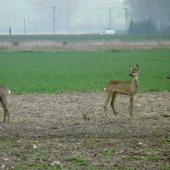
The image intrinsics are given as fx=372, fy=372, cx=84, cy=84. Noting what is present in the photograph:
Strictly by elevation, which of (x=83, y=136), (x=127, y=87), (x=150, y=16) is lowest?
(x=83, y=136)

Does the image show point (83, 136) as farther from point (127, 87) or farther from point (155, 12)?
point (155, 12)

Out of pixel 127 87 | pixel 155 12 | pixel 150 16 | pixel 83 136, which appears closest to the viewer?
pixel 83 136

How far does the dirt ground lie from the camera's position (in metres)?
7.66

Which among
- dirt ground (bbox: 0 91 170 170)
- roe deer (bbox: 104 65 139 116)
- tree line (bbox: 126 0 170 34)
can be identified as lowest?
dirt ground (bbox: 0 91 170 170)

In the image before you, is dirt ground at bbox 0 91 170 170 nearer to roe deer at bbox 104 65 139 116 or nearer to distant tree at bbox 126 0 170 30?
roe deer at bbox 104 65 139 116

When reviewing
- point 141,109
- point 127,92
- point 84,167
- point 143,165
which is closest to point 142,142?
point 143,165

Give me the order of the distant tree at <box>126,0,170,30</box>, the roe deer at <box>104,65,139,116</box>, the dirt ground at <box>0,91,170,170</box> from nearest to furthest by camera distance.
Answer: the dirt ground at <box>0,91,170,170</box>
the roe deer at <box>104,65,139,116</box>
the distant tree at <box>126,0,170,30</box>

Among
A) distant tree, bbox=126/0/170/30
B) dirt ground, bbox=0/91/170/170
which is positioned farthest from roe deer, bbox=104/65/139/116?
distant tree, bbox=126/0/170/30

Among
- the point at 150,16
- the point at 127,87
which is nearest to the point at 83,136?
the point at 127,87

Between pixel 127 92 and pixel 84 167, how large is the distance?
19.0 feet

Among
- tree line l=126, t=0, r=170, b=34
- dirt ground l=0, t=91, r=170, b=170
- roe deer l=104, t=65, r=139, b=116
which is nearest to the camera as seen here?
dirt ground l=0, t=91, r=170, b=170

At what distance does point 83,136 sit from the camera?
31.5 feet

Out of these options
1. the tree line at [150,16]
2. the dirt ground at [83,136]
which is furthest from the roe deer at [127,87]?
the tree line at [150,16]

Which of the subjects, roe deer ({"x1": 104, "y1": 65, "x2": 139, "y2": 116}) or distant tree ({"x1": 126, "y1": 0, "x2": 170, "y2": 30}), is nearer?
roe deer ({"x1": 104, "y1": 65, "x2": 139, "y2": 116})
